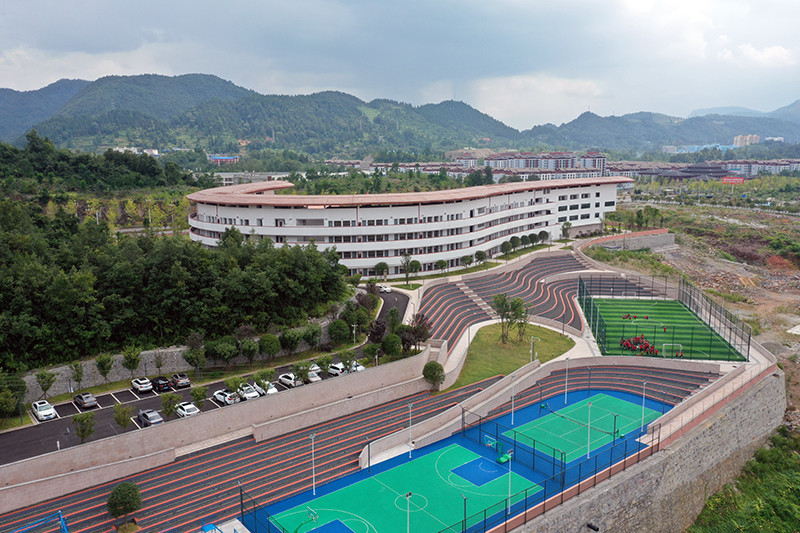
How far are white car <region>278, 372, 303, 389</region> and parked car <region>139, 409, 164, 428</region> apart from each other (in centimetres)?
774

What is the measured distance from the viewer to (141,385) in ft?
115

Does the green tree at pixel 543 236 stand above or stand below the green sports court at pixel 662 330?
above

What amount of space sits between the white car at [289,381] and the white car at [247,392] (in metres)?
2.20

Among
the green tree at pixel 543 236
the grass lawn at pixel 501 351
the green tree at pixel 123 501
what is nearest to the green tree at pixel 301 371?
the grass lawn at pixel 501 351

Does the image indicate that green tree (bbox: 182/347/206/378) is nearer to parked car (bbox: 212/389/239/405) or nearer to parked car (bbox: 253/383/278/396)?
parked car (bbox: 212/389/239/405)

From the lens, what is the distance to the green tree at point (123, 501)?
2344 centimetres

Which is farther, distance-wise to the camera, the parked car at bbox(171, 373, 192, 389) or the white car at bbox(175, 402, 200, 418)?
the parked car at bbox(171, 373, 192, 389)

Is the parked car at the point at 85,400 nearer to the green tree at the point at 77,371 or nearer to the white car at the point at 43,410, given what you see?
the green tree at the point at 77,371

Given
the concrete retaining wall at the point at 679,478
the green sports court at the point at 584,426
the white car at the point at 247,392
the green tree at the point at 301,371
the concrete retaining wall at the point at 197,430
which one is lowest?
the concrete retaining wall at the point at 679,478

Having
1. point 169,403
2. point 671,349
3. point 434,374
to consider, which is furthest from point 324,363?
point 671,349

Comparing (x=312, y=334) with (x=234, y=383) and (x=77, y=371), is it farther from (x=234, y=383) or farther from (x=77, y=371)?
(x=77, y=371)

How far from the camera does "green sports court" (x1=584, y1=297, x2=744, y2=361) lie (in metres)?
46.2

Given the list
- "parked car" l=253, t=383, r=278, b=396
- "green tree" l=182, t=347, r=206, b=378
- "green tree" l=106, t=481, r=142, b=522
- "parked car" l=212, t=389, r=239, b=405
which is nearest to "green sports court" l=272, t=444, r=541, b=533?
"green tree" l=106, t=481, r=142, b=522

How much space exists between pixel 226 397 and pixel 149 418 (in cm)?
443
